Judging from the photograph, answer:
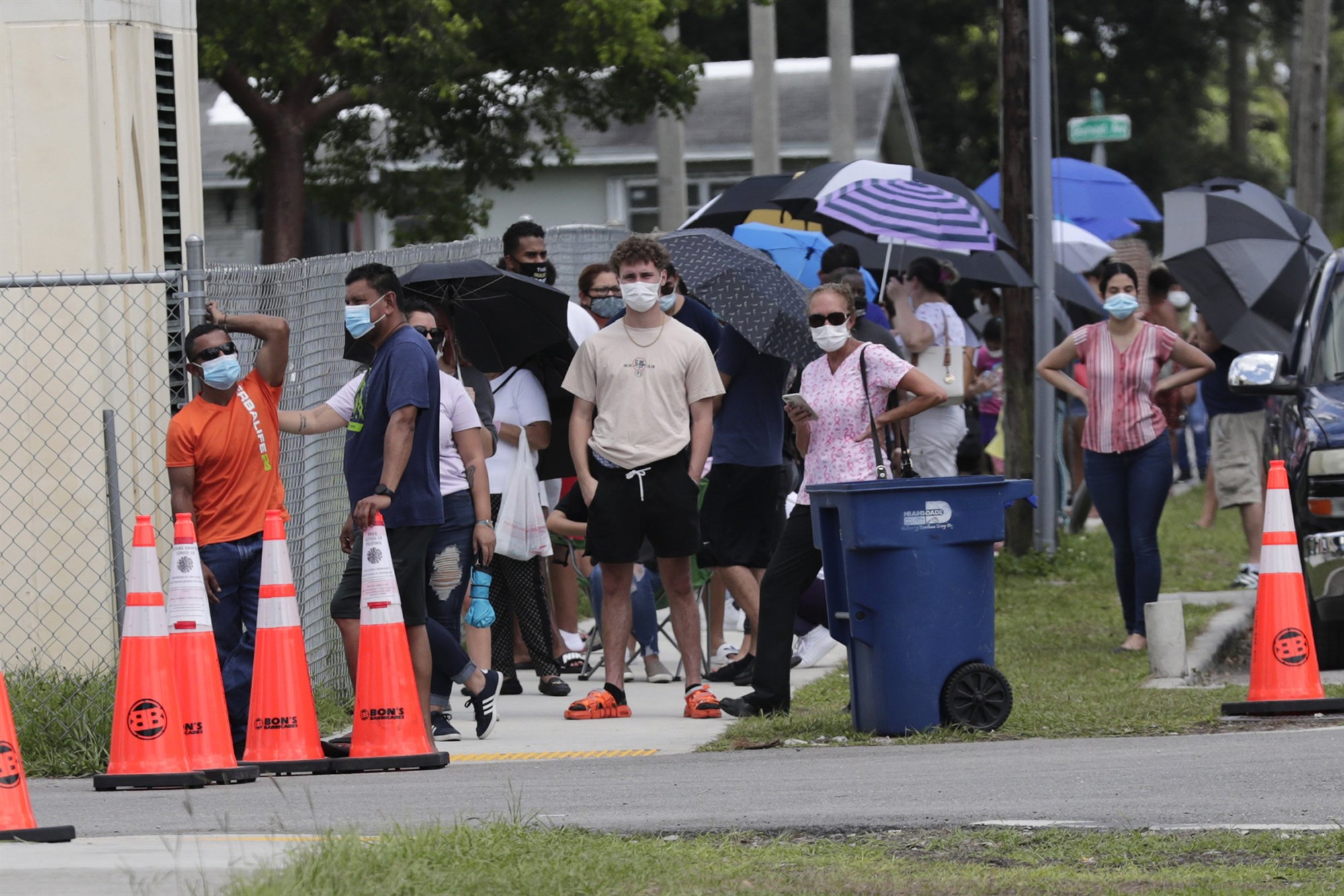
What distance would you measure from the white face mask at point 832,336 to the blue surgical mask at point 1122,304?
2.57m

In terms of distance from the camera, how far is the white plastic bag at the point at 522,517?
992 cm

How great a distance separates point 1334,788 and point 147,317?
5.28 meters

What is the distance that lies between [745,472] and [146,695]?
3.49m

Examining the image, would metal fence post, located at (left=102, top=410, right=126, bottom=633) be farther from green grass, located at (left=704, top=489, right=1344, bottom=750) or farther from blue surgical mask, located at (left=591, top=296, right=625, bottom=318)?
blue surgical mask, located at (left=591, top=296, right=625, bottom=318)

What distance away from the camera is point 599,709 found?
30.6 feet

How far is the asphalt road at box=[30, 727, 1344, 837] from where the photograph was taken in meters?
6.43

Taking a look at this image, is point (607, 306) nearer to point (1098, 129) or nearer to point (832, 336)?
point (832, 336)

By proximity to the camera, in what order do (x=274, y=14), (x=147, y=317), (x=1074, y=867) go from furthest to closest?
(x=274, y=14) < (x=147, y=317) < (x=1074, y=867)

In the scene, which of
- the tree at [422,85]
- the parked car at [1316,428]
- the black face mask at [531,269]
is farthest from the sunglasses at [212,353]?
the tree at [422,85]

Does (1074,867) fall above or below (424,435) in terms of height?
below

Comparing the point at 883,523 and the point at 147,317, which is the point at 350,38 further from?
the point at 883,523

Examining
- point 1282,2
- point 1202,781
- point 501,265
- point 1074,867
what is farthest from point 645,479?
point 1282,2

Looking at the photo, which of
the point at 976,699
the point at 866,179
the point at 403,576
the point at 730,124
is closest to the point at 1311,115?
the point at 730,124

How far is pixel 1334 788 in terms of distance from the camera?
6762 mm
